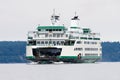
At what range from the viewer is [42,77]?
12575 centimetres

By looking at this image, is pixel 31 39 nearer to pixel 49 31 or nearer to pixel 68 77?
pixel 49 31

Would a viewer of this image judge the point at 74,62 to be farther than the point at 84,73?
Yes

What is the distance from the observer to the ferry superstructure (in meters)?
177

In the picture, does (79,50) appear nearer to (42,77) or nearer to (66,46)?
(66,46)

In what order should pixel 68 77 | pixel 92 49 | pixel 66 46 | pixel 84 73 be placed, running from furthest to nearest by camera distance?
pixel 92 49 < pixel 66 46 < pixel 84 73 < pixel 68 77

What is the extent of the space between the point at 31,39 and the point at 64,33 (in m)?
6.72

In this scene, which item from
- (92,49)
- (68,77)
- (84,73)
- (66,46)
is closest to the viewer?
(68,77)

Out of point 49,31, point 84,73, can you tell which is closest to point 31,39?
point 49,31

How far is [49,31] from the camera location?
181 meters

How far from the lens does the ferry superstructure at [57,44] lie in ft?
582

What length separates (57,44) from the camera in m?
178

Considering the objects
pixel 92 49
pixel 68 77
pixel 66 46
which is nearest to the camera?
pixel 68 77

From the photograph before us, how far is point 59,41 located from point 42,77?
2112 inches

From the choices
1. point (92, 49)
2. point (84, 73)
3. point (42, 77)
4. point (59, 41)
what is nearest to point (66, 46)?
point (59, 41)
